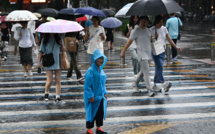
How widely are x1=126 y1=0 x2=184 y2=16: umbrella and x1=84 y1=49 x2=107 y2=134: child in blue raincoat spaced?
10.7ft

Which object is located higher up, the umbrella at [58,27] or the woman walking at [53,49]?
the umbrella at [58,27]

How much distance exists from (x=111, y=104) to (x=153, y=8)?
2.43 m

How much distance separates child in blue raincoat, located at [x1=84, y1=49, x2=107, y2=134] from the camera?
266 inches

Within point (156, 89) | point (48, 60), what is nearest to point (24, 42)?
point (48, 60)

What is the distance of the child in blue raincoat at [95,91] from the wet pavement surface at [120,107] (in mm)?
555

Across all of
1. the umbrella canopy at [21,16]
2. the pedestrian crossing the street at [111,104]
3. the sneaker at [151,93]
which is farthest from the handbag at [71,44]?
the sneaker at [151,93]

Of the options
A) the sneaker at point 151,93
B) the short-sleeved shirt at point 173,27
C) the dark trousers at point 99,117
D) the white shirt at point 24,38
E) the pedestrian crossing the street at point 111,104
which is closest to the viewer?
the dark trousers at point 99,117

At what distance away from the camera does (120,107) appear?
924cm

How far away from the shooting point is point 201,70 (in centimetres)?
1482

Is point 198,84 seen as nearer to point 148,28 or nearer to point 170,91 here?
point 170,91

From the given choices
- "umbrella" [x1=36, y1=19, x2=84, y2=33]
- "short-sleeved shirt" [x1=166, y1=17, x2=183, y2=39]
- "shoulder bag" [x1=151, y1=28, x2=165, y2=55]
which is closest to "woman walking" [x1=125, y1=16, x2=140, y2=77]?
"shoulder bag" [x1=151, y1=28, x2=165, y2=55]

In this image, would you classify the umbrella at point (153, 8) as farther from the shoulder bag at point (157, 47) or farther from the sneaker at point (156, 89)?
the sneaker at point (156, 89)

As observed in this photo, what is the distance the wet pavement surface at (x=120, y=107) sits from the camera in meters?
7.54

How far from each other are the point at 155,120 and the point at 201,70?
7.29 m
